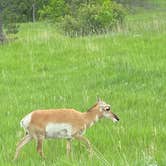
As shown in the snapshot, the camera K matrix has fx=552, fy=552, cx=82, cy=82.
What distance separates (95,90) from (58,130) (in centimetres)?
499

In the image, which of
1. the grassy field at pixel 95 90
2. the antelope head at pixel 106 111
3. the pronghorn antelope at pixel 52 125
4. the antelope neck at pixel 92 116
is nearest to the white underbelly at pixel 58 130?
the pronghorn antelope at pixel 52 125

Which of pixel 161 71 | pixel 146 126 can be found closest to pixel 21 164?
pixel 146 126

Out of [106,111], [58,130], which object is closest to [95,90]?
[106,111]

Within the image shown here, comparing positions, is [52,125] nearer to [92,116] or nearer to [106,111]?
[92,116]

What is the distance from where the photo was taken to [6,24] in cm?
4175

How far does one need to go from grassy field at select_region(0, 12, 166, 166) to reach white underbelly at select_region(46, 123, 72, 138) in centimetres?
33

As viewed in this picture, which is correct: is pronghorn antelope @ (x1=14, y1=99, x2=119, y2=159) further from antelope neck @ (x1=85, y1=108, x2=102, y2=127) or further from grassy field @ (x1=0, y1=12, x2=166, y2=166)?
grassy field @ (x1=0, y1=12, x2=166, y2=166)

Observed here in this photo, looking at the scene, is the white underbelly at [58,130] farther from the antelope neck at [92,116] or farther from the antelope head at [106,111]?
the antelope head at [106,111]

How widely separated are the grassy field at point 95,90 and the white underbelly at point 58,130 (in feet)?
1.09

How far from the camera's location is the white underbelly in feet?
23.6

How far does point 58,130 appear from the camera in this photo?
7203 mm

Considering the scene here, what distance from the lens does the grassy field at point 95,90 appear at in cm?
752

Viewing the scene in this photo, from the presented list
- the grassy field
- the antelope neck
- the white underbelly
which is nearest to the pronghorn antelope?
the white underbelly

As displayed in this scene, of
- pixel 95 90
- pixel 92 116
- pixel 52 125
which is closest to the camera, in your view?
pixel 52 125
